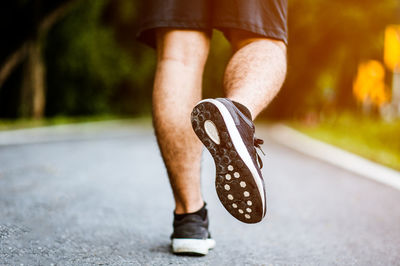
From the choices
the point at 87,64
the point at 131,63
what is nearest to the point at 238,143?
the point at 87,64

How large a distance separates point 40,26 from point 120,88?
8542 millimetres

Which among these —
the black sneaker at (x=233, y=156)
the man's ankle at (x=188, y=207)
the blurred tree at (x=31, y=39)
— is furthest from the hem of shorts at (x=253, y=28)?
the blurred tree at (x=31, y=39)

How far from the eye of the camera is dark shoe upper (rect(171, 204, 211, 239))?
1.85 metres

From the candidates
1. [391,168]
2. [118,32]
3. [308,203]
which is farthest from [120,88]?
[308,203]

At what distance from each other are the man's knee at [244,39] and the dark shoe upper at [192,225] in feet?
1.97

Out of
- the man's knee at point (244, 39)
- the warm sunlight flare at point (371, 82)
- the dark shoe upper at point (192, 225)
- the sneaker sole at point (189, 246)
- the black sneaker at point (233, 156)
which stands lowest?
the warm sunlight flare at point (371, 82)

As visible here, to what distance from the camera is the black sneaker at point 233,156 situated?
1.59m

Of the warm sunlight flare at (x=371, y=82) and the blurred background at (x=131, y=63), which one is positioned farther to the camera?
the warm sunlight flare at (x=371, y=82)

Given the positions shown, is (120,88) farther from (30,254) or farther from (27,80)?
(30,254)

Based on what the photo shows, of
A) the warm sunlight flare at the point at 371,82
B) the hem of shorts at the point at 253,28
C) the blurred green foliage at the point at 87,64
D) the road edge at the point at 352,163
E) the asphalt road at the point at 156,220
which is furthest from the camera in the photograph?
the warm sunlight flare at the point at 371,82

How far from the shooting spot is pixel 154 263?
5.60ft

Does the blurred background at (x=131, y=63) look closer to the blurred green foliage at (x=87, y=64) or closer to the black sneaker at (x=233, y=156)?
the blurred green foliage at (x=87, y=64)

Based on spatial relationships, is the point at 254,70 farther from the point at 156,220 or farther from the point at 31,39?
the point at 31,39

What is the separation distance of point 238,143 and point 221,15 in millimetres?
541
